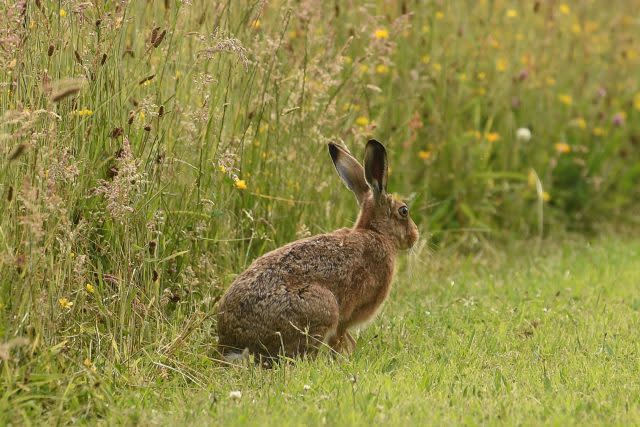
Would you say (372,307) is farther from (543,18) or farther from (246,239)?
(543,18)

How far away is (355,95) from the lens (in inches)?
317

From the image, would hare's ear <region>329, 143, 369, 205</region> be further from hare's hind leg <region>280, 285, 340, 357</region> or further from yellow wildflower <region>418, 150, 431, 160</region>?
yellow wildflower <region>418, 150, 431, 160</region>

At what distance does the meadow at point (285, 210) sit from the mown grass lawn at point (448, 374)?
0.7 inches

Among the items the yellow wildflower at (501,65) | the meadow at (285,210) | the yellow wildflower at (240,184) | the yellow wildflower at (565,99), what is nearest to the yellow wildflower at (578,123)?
the meadow at (285,210)

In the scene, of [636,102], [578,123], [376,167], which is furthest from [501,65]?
[376,167]

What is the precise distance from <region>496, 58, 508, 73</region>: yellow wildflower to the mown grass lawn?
2.60 metres

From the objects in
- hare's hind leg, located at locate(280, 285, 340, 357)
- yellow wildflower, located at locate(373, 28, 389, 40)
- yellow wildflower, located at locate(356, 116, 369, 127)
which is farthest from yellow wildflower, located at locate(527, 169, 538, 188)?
hare's hind leg, located at locate(280, 285, 340, 357)

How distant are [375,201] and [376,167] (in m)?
0.25

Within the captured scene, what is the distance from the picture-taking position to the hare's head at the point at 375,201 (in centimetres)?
658

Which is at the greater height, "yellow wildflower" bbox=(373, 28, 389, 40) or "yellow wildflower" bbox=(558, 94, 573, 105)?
"yellow wildflower" bbox=(373, 28, 389, 40)

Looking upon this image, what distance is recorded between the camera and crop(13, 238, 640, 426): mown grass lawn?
497 centimetres

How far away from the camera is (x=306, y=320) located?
5.80 m

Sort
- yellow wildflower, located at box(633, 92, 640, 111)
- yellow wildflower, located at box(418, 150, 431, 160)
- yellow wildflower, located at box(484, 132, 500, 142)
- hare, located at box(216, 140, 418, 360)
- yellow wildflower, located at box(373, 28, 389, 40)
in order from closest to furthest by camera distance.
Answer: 1. hare, located at box(216, 140, 418, 360)
2. yellow wildflower, located at box(373, 28, 389, 40)
3. yellow wildflower, located at box(418, 150, 431, 160)
4. yellow wildflower, located at box(484, 132, 500, 142)
5. yellow wildflower, located at box(633, 92, 640, 111)

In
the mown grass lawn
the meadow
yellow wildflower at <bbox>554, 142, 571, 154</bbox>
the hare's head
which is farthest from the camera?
yellow wildflower at <bbox>554, 142, 571, 154</bbox>
